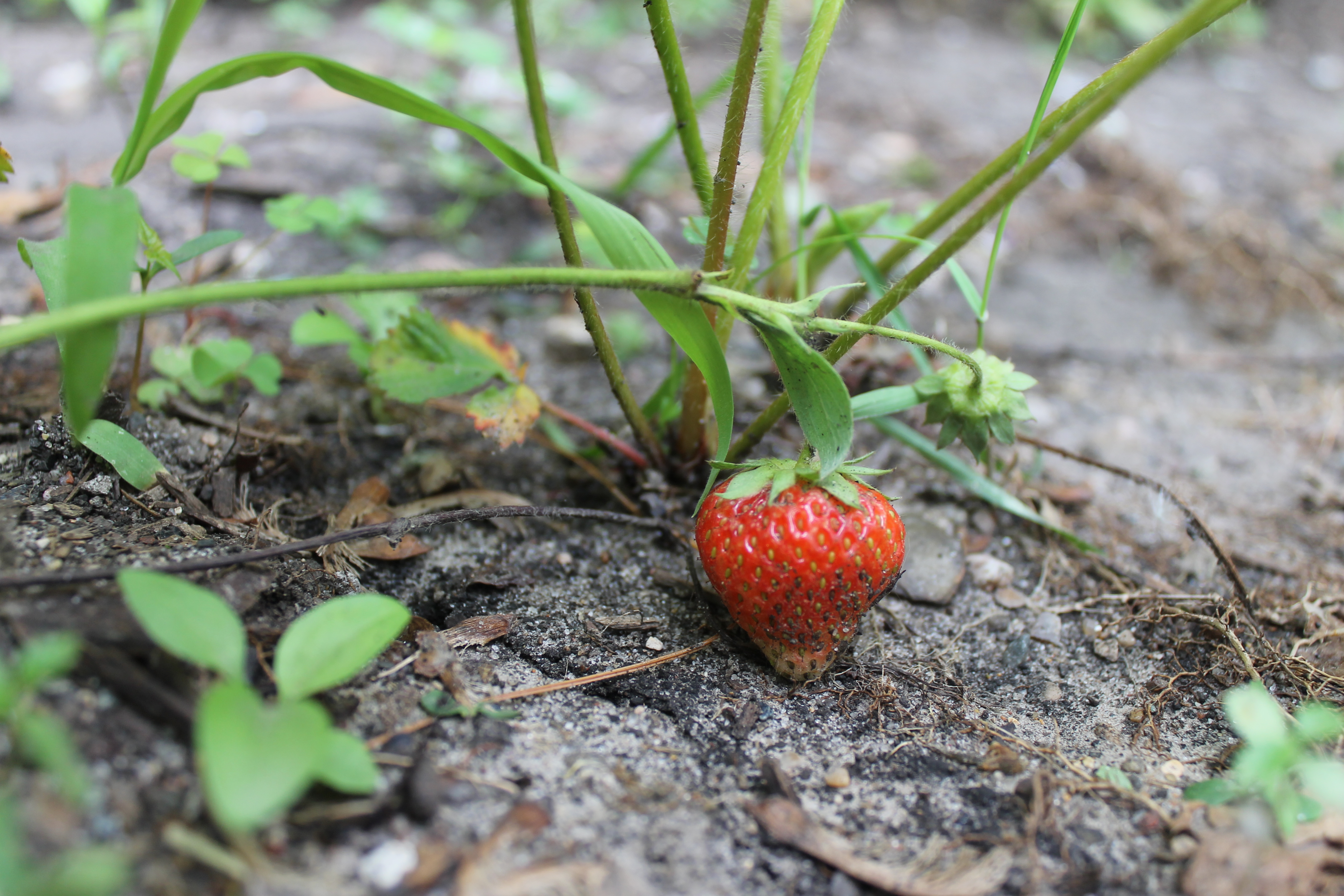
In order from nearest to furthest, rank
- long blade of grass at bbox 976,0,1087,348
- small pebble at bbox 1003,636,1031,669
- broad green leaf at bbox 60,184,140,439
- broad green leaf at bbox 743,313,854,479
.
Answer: broad green leaf at bbox 60,184,140,439 → broad green leaf at bbox 743,313,854,479 → long blade of grass at bbox 976,0,1087,348 → small pebble at bbox 1003,636,1031,669

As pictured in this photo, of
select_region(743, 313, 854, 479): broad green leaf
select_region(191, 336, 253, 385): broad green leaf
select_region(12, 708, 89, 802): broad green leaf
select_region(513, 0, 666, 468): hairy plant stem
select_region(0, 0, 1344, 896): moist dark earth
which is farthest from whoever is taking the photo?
select_region(191, 336, 253, 385): broad green leaf

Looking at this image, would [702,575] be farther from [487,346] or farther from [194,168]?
[194,168]

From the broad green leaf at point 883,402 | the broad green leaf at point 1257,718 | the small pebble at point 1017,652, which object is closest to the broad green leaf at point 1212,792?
the broad green leaf at point 1257,718

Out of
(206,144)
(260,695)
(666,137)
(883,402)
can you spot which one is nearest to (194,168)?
(206,144)

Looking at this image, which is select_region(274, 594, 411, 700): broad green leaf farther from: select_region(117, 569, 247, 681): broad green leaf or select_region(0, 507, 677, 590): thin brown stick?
select_region(0, 507, 677, 590): thin brown stick

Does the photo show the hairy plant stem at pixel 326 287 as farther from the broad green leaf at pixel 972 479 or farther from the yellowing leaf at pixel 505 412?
the broad green leaf at pixel 972 479

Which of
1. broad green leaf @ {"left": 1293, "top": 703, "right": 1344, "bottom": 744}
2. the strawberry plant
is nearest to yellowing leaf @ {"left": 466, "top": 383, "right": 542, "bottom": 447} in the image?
the strawberry plant
